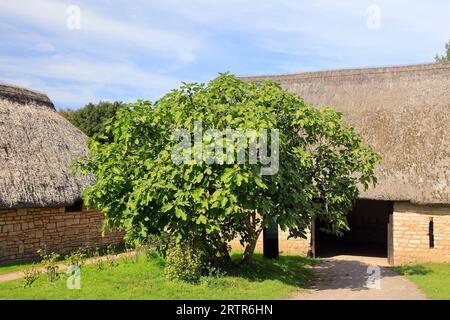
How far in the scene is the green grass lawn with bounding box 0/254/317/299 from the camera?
850 centimetres

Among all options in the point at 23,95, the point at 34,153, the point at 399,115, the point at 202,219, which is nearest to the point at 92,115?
the point at 23,95

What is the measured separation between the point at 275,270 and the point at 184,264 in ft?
8.29

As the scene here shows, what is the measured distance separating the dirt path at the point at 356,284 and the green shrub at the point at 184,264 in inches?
84.1

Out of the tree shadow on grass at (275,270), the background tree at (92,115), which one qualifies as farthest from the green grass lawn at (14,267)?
the background tree at (92,115)

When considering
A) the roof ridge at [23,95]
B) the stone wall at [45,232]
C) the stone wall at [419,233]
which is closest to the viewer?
the stone wall at [45,232]

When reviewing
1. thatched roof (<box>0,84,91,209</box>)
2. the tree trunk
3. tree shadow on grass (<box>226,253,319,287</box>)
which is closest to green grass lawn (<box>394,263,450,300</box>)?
tree shadow on grass (<box>226,253,319,287</box>)

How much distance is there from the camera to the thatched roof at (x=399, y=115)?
42.3 ft

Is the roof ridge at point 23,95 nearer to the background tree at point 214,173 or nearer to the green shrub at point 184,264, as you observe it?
the background tree at point 214,173

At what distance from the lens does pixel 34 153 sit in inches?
534

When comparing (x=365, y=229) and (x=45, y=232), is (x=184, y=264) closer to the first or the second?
(x=45, y=232)

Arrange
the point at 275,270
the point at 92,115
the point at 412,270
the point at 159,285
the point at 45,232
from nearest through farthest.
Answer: the point at 159,285
the point at 275,270
the point at 412,270
the point at 45,232
the point at 92,115

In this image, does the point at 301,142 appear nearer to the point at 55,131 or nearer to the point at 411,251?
the point at 411,251

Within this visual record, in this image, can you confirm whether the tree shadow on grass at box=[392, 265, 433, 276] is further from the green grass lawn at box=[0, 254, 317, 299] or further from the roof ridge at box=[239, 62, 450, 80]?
the roof ridge at box=[239, 62, 450, 80]
